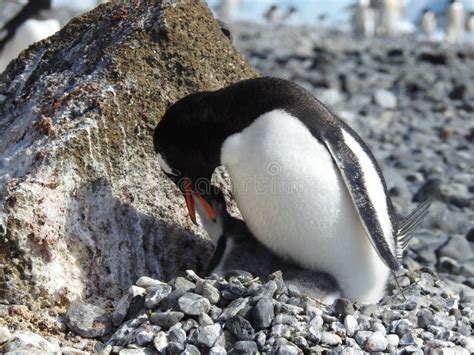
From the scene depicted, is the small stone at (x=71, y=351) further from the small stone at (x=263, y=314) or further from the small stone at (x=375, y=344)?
the small stone at (x=375, y=344)

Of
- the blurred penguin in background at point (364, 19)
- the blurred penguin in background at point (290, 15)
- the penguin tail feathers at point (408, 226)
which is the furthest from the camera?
the blurred penguin in background at point (290, 15)

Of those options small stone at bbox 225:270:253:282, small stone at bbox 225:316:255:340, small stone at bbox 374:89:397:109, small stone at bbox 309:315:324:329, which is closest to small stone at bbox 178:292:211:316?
small stone at bbox 225:316:255:340

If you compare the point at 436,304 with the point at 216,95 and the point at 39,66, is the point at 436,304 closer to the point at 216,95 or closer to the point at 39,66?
the point at 216,95

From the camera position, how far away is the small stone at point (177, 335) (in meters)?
3.20

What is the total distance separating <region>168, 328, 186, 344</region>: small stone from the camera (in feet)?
10.5

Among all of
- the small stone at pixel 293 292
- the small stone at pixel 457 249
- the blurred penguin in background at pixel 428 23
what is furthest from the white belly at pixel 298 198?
the blurred penguin in background at pixel 428 23

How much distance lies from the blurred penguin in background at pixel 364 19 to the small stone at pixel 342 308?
27162mm

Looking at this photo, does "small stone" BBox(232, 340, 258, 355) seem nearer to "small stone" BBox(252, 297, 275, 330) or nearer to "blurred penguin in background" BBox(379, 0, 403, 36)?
"small stone" BBox(252, 297, 275, 330)

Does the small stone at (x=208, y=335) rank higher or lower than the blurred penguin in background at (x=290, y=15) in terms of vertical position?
higher

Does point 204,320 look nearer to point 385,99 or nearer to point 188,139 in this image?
point 188,139

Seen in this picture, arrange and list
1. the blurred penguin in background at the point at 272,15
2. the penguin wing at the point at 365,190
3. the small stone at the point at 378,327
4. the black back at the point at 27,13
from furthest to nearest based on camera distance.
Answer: the blurred penguin in background at the point at 272,15 → the black back at the point at 27,13 → the penguin wing at the point at 365,190 → the small stone at the point at 378,327

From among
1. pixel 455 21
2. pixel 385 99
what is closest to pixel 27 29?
pixel 385 99

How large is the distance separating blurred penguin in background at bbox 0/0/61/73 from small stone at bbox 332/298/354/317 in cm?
757

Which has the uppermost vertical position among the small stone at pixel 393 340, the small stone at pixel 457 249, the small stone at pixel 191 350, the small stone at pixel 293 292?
the small stone at pixel 191 350
